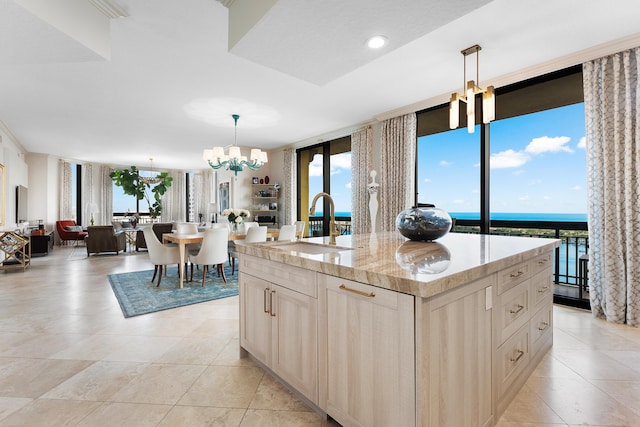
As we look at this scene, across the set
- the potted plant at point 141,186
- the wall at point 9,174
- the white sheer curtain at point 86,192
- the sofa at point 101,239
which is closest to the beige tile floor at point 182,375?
the wall at point 9,174

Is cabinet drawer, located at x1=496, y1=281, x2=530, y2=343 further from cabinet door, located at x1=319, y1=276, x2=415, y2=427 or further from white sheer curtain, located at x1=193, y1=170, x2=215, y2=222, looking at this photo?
white sheer curtain, located at x1=193, y1=170, x2=215, y2=222

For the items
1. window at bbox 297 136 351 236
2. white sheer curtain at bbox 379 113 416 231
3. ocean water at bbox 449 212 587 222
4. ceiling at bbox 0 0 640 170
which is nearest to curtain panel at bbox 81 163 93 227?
ceiling at bbox 0 0 640 170

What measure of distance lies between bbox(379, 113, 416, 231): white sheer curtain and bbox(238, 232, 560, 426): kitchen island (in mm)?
2721

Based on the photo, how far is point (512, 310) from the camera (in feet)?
5.23

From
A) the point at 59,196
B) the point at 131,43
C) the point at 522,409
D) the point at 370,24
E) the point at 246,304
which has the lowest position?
the point at 522,409

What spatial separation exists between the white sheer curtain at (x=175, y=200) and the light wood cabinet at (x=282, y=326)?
34.6 ft

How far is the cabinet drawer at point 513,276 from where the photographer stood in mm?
1454

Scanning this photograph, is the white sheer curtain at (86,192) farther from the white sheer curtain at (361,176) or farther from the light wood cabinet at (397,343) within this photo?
the light wood cabinet at (397,343)

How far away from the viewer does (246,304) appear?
6.64 ft

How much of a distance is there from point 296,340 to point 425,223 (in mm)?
1111

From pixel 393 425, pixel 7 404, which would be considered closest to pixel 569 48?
pixel 393 425

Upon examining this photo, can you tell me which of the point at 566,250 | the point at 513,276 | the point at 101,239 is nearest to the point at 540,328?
the point at 513,276

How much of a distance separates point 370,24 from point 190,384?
2.52m

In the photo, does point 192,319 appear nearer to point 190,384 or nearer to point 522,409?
point 190,384
